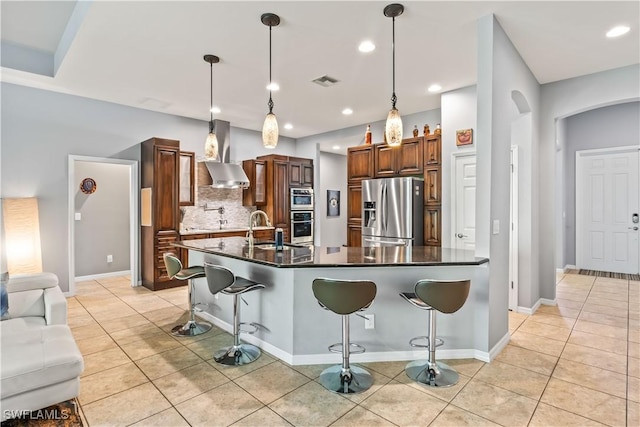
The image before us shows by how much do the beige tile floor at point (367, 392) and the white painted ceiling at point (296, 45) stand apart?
2.93 metres

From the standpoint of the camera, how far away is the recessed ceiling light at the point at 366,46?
10.9ft

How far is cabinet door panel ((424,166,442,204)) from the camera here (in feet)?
15.8

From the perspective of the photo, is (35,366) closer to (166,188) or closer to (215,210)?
(166,188)

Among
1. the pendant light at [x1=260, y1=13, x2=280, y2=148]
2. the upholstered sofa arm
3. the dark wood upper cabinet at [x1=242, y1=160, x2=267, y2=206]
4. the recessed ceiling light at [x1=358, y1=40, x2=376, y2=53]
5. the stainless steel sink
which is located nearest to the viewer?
the upholstered sofa arm

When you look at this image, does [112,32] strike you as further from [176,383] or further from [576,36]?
[576,36]

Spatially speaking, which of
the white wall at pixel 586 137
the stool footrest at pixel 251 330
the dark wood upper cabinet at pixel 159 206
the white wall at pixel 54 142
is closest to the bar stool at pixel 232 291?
the stool footrest at pixel 251 330

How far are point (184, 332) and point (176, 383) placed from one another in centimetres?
101

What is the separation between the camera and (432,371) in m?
2.62

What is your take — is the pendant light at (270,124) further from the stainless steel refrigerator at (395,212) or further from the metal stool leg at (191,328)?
the stainless steel refrigerator at (395,212)

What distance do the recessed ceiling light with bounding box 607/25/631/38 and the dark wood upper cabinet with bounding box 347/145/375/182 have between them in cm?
313

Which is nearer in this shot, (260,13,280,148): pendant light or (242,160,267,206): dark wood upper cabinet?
(260,13,280,148): pendant light

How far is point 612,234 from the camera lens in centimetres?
638

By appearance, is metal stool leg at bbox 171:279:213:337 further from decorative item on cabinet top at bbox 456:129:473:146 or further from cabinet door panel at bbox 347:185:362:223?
decorative item on cabinet top at bbox 456:129:473:146

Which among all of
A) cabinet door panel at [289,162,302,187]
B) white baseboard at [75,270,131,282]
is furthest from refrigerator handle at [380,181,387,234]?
white baseboard at [75,270,131,282]
